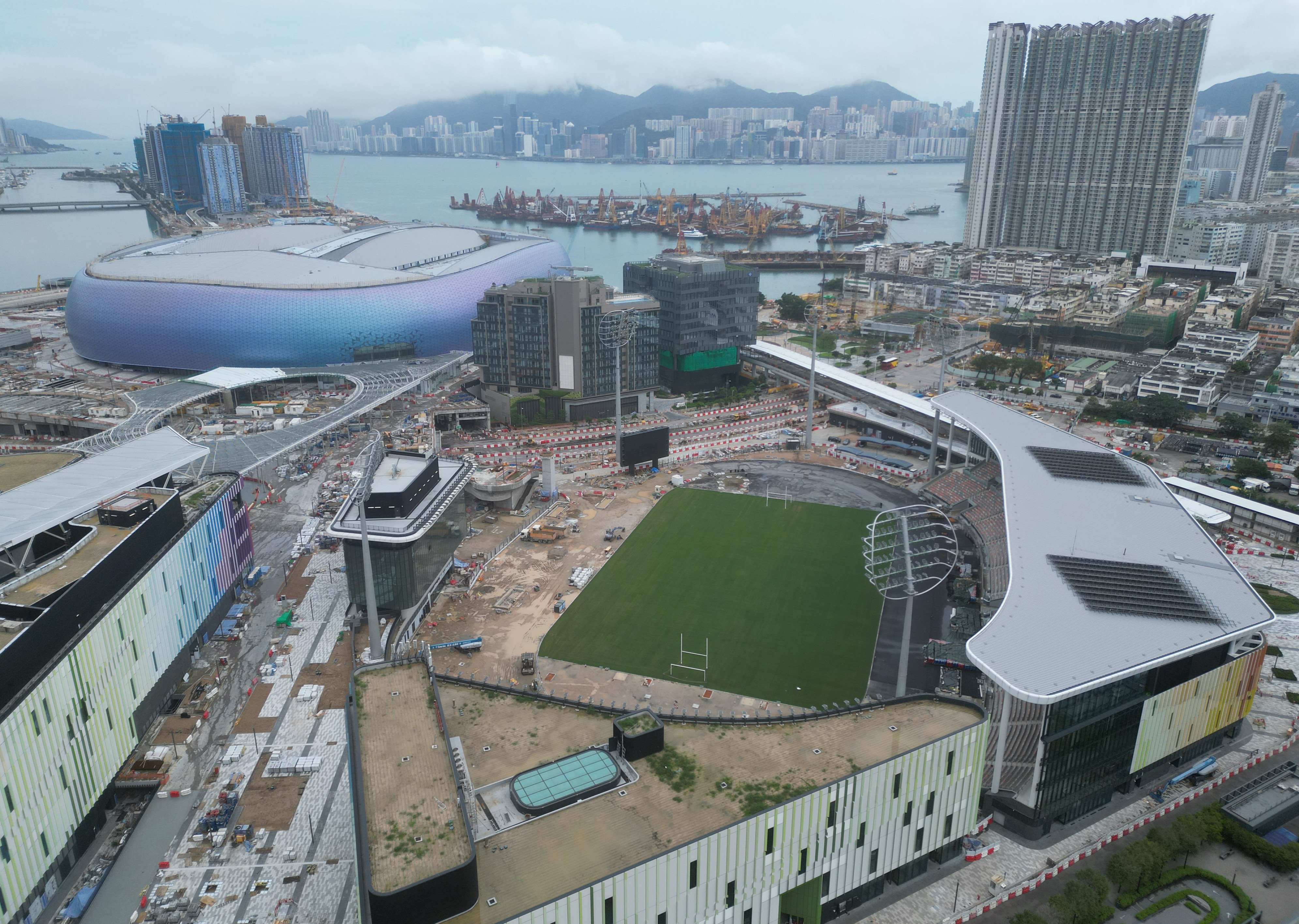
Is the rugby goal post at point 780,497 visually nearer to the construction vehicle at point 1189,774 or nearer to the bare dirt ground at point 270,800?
the construction vehicle at point 1189,774

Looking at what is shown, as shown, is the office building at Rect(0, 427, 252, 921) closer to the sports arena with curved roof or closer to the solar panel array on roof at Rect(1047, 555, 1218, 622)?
the solar panel array on roof at Rect(1047, 555, 1218, 622)

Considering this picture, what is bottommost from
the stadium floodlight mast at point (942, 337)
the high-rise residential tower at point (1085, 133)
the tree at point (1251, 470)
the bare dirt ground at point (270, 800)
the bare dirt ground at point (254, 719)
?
the bare dirt ground at point (270, 800)

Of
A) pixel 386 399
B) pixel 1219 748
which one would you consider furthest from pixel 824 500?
pixel 386 399

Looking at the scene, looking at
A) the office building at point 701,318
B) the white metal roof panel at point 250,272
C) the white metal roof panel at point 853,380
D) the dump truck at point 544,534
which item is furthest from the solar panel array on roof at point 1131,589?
the white metal roof panel at point 250,272

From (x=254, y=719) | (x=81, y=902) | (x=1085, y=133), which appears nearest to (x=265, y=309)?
(x=254, y=719)

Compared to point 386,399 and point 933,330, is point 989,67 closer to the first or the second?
point 933,330

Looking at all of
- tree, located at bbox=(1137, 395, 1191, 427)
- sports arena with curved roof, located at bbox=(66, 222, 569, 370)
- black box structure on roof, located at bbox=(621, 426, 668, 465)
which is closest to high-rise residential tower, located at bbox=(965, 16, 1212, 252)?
tree, located at bbox=(1137, 395, 1191, 427)

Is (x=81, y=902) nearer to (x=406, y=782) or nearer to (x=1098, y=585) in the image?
(x=406, y=782)
